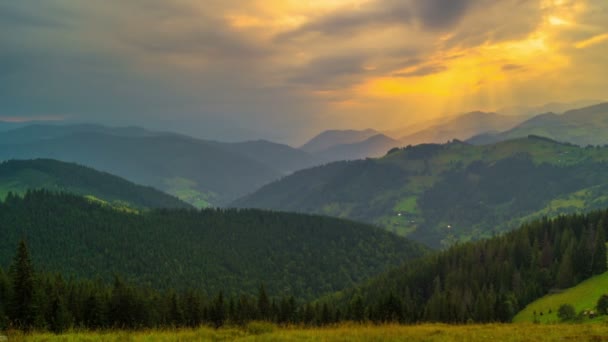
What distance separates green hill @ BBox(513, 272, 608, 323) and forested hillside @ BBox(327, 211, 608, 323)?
319cm

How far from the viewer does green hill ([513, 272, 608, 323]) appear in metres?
102

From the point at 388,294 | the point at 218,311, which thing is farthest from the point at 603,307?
the point at 218,311

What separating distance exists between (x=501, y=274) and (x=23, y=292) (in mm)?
151002

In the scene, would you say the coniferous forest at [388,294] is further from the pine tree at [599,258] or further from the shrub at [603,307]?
the shrub at [603,307]

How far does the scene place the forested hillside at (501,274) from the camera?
110 meters

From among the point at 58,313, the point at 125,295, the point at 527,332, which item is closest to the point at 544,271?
the point at 527,332

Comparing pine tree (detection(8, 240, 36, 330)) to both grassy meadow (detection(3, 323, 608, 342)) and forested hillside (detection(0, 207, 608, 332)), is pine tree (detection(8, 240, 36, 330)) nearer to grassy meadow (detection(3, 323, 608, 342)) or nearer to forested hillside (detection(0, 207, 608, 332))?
forested hillside (detection(0, 207, 608, 332))

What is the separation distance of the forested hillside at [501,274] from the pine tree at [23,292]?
53.8 meters

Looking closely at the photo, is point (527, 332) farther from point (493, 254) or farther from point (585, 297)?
point (493, 254)

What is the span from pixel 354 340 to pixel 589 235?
156 m

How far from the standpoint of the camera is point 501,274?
149 m

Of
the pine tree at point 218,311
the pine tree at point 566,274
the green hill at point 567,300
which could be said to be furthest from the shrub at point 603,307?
the pine tree at point 218,311

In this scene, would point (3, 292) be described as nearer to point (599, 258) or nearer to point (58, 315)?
point (58, 315)

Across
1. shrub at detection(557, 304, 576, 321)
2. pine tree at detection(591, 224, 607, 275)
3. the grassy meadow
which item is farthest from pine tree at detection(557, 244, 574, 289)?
the grassy meadow
